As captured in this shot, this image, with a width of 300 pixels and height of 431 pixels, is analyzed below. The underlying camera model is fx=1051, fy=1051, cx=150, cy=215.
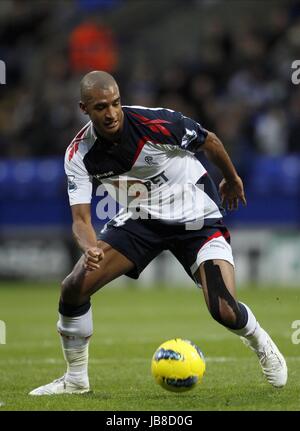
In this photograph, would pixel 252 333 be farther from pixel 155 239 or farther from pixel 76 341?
pixel 76 341

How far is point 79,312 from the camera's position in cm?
744

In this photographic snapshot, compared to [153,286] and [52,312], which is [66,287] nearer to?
[52,312]

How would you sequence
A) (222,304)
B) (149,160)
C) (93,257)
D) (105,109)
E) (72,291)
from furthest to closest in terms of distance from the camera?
(149,160), (72,291), (222,304), (105,109), (93,257)

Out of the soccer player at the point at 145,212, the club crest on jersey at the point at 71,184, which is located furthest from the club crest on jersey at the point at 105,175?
the club crest on jersey at the point at 71,184

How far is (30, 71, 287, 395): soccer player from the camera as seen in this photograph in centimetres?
720

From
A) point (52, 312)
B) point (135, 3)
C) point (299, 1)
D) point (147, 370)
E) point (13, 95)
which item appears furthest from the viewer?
point (135, 3)

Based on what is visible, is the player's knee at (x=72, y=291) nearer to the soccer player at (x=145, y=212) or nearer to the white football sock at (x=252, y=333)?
the soccer player at (x=145, y=212)

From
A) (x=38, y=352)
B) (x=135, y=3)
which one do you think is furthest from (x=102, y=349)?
(x=135, y=3)

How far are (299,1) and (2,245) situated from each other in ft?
23.8

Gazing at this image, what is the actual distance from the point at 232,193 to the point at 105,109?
1258 mm

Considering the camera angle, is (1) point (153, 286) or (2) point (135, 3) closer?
(1) point (153, 286)

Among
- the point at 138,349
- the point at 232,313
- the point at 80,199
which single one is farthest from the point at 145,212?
the point at 138,349

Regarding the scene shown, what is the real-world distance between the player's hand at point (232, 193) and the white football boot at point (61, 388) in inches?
66.4

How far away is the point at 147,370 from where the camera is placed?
8828mm
